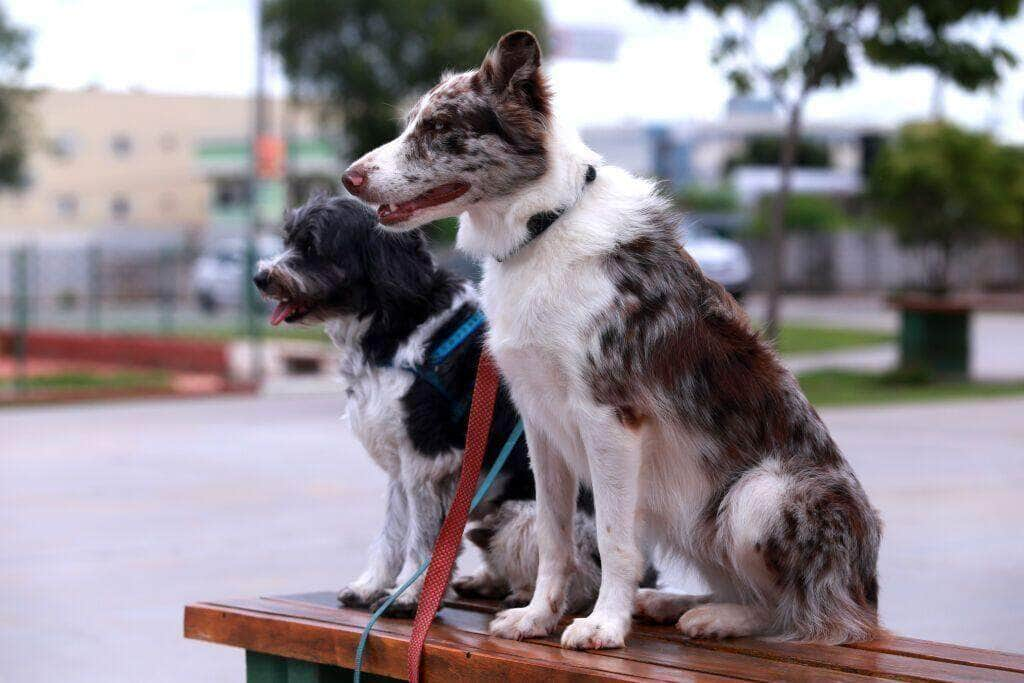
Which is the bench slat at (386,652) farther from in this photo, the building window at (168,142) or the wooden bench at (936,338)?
the building window at (168,142)

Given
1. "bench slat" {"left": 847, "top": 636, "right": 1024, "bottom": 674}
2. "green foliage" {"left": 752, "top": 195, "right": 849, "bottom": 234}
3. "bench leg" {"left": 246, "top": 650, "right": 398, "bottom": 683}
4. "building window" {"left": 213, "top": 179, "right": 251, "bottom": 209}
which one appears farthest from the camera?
"building window" {"left": 213, "top": 179, "right": 251, "bottom": 209}

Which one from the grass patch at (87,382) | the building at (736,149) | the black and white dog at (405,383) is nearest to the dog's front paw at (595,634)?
the black and white dog at (405,383)

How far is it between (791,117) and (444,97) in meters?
13.2

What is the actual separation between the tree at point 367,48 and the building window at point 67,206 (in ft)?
95.1

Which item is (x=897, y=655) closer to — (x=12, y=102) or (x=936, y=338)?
(x=936, y=338)

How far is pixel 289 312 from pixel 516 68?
1165 mm

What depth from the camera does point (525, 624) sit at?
3.53 meters

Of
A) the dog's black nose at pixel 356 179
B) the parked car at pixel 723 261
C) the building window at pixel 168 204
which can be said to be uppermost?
the building window at pixel 168 204

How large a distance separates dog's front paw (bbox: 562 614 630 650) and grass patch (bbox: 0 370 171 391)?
14427mm

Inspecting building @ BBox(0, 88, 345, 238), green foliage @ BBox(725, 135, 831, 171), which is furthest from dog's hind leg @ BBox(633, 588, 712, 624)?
green foliage @ BBox(725, 135, 831, 171)

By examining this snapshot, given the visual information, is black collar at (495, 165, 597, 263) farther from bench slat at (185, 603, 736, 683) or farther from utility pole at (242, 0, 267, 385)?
utility pole at (242, 0, 267, 385)

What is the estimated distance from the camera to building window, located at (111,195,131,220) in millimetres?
62406

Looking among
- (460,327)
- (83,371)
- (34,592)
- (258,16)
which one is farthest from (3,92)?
(460,327)

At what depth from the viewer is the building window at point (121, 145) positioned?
2357 inches
